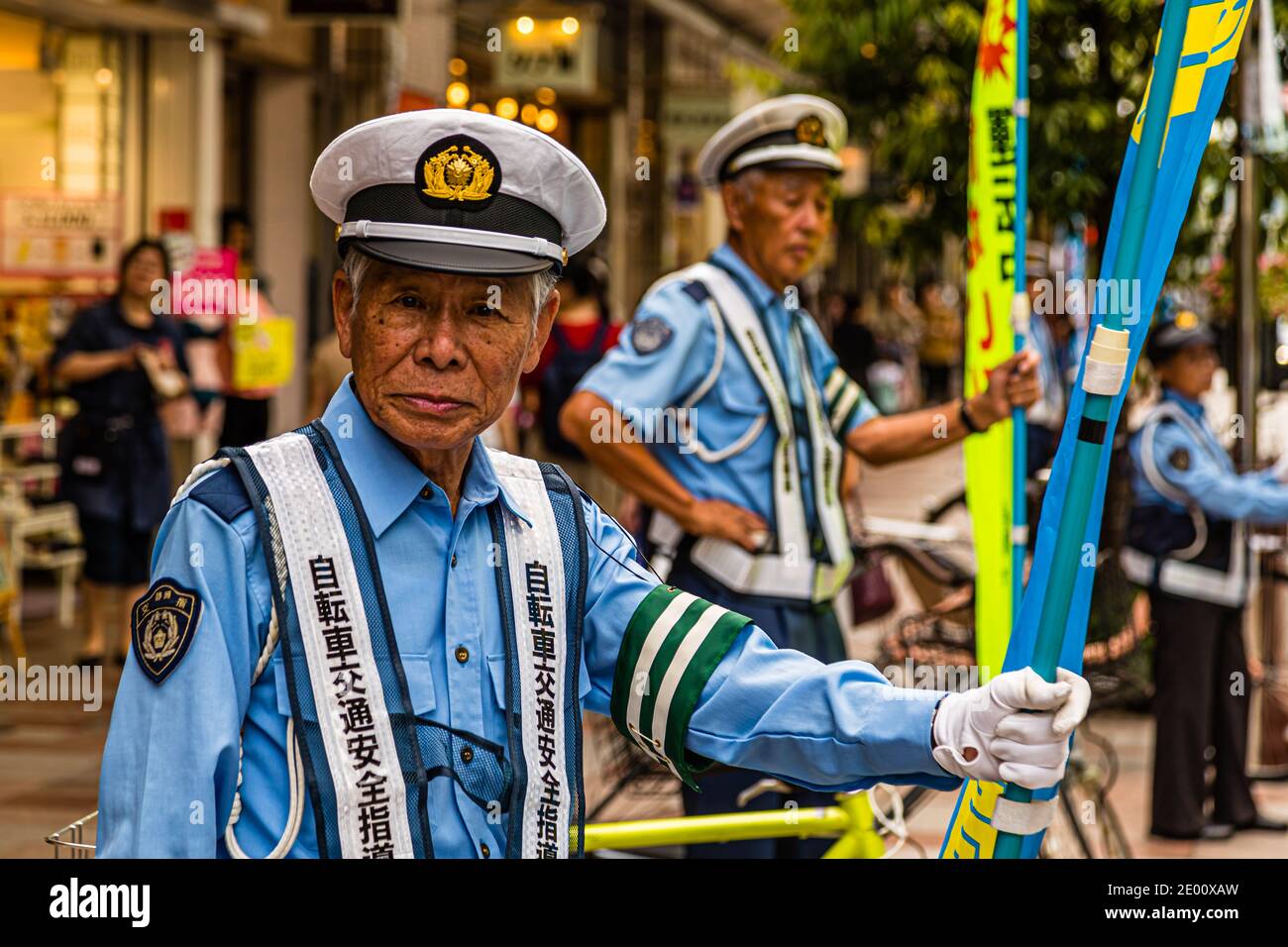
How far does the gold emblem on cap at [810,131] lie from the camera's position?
14.4 ft

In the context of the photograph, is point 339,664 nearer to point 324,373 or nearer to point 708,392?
point 708,392

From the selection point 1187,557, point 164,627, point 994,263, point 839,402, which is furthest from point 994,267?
point 1187,557

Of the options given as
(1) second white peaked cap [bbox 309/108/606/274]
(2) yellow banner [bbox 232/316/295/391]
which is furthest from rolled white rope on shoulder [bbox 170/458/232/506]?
Answer: (2) yellow banner [bbox 232/316/295/391]

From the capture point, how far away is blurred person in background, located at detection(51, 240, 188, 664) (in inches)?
329

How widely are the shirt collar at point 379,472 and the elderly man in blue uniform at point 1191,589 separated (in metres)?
4.80

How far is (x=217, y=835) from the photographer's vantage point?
5.94 ft

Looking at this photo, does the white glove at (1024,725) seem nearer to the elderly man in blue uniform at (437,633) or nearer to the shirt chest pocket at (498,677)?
the elderly man in blue uniform at (437,633)

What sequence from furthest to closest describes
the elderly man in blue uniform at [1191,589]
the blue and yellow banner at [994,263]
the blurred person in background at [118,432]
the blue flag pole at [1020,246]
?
the blurred person in background at [118,432]
the elderly man in blue uniform at [1191,589]
the blue and yellow banner at [994,263]
the blue flag pole at [1020,246]

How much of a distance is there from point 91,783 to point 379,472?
5245mm

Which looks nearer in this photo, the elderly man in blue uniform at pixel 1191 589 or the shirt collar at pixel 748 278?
the shirt collar at pixel 748 278

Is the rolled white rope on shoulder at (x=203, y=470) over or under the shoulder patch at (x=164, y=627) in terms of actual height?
over

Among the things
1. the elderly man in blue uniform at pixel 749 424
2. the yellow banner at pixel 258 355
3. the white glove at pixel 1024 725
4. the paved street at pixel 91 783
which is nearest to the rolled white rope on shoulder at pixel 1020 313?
the elderly man in blue uniform at pixel 749 424

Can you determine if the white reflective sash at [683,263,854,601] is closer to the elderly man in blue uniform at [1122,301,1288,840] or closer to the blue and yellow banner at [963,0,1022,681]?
the blue and yellow banner at [963,0,1022,681]

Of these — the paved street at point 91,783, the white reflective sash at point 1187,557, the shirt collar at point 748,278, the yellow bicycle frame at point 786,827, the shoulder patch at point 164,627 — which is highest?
the shirt collar at point 748,278
